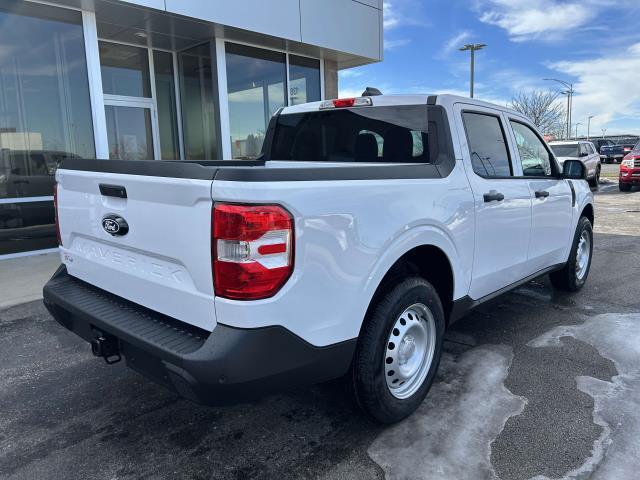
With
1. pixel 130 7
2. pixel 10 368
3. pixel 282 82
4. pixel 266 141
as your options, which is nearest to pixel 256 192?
pixel 266 141

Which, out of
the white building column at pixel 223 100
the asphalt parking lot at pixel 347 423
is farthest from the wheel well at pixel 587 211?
the white building column at pixel 223 100

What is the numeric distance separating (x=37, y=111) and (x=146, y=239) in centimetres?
706

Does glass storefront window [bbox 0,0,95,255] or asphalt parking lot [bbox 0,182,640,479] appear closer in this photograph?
asphalt parking lot [bbox 0,182,640,479]

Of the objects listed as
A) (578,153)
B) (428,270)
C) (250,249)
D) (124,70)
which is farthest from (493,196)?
(578,153)

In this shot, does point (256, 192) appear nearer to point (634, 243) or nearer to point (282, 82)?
point (634, 243)

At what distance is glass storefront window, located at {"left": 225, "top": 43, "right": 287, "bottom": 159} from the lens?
33.9 feet

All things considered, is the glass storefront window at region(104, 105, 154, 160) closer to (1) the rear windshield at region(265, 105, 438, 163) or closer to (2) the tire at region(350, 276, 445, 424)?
(1) the rear windshield at region(265, 105, 438, 163)

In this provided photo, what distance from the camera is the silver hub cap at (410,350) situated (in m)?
2.85

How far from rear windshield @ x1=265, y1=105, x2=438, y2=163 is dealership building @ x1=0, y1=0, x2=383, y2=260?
513 centimetres

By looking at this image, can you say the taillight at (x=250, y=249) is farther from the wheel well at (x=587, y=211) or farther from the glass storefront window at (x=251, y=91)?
the glass storefront window at (x=251, y=91)

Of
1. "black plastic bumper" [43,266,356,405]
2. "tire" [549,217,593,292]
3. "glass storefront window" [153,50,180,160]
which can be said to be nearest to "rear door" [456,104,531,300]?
"tire" [549,217,593,292]

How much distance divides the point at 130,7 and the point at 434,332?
284 inches

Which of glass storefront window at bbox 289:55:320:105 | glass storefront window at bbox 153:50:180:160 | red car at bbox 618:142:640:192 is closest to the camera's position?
glass storefront window at bbox 153:50:180:160

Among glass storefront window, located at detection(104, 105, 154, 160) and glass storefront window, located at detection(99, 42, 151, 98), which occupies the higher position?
glass storefront window, located at detection(99, 42, 151, 98)
